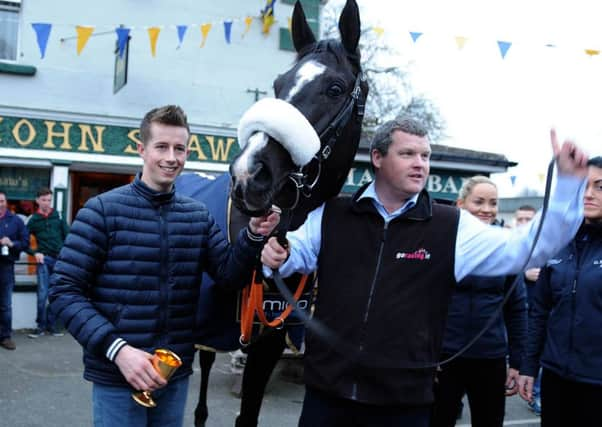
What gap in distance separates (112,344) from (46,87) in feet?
23.7

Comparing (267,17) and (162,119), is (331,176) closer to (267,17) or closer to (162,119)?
(162,119)

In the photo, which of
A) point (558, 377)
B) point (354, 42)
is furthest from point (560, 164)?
point (558, 377)

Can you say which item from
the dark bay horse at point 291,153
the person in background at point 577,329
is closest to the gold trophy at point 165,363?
the dark bay horse at point 291,153

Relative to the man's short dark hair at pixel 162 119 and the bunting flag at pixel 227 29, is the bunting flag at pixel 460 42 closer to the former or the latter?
the bunting flag at pixel 227 29

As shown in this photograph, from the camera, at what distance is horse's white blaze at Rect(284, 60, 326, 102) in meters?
2.29

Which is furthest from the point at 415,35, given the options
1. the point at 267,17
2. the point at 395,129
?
the point at 395,129

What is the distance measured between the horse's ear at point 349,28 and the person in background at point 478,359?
1.63 meters

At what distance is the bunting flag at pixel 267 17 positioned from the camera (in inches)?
357

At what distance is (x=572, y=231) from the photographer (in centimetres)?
192

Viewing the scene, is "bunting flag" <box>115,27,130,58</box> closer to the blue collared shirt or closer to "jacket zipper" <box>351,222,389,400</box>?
A: the blue collared shirt

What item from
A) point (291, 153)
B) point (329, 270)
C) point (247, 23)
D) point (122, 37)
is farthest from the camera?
point (247, 23)

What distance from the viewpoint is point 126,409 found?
2.33 meters

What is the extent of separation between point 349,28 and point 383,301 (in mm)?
1236

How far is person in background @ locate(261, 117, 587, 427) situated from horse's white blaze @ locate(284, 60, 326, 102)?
0.37m
